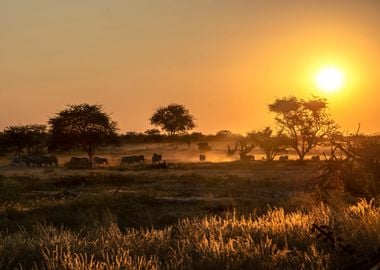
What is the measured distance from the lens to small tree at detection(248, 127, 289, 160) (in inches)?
2995

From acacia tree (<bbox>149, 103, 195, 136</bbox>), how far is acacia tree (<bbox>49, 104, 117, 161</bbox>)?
141 ft

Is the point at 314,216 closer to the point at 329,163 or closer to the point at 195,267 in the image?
the point at 329,163

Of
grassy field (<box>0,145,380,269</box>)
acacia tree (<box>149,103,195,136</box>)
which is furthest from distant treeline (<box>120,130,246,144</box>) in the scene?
grassy field (<box>0,145,380,269</box>)

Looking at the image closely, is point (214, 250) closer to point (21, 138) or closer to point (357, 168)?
point (357, 168)

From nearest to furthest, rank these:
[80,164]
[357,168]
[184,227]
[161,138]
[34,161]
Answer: [184,227]
[357,168]
[80,164]
[34,161]
[161,138]

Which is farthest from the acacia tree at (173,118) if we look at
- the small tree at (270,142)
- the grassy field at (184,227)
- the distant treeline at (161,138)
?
the grassy field at (184,227)

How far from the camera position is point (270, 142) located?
3054 inches

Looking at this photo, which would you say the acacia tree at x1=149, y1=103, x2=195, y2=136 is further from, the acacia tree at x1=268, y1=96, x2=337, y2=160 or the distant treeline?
the acacia tree at x1=268, y1=96, x2=337, y2=160

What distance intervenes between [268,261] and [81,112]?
6422 centimetres

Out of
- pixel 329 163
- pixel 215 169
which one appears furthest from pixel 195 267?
pixel 215 169

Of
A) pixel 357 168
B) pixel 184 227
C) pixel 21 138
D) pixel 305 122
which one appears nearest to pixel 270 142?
pixel 305 122

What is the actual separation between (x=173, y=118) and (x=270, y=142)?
39.1 meters

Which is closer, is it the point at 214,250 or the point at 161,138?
the point at 214,250

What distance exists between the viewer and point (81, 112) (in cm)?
7081
